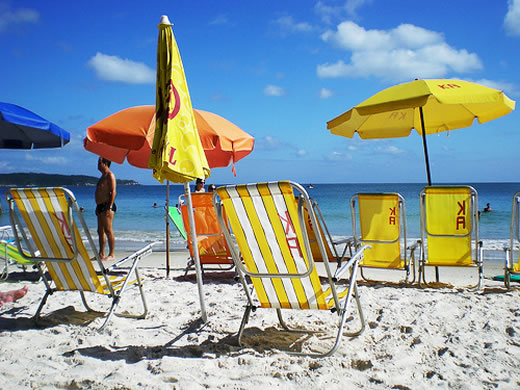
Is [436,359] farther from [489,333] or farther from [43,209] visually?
[43,209]

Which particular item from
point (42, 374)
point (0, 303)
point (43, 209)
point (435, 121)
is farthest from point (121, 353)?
point (435, 121)

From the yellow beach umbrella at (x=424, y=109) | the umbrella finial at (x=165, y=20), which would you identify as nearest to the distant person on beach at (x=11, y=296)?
the umbrella finial at (x=165, y=20)

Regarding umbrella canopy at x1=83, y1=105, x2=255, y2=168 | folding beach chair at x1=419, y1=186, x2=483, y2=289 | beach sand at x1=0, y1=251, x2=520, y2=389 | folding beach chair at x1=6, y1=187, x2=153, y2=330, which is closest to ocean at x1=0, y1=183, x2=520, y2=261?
umbrella canopy at x1=83, y1=105, x2=255, y2=168

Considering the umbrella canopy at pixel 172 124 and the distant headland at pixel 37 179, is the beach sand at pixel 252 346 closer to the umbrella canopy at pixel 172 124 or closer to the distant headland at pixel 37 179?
the umbrella canopy at pixel 172 124

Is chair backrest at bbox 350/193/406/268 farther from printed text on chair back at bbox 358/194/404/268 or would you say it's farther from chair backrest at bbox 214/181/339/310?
chair backrest at bbox 214/181/339/310

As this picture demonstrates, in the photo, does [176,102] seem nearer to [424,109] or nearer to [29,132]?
[29,132]

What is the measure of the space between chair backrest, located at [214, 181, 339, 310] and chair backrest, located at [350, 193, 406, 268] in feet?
7.56

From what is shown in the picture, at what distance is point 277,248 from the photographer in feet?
8.95

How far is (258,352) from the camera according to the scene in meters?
2.79

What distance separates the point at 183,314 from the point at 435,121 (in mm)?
4717

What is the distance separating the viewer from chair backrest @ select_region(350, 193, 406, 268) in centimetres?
494

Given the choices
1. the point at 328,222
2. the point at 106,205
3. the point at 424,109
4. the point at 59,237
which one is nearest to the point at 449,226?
the point at 424,109

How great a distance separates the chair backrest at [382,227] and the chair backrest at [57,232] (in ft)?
9.43

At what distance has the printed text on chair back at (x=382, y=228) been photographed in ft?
16.2
